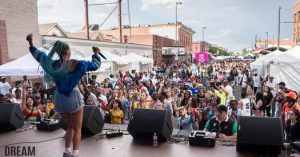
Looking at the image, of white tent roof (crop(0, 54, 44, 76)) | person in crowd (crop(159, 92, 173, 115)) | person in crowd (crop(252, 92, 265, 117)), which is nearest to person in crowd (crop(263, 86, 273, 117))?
person in crowd (crop(252, 92, 265, 117))

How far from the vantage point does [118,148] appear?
14.8ft

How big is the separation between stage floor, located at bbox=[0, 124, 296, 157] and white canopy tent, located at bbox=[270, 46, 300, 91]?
8510 millimetres

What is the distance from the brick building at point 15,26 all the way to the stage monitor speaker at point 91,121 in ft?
30.2

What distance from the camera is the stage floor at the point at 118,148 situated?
13.8ft

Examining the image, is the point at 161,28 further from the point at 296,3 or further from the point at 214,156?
the point at 214,156

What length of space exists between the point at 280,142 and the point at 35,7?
14686 mm

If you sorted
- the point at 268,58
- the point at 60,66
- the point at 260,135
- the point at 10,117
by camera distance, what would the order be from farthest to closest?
the point at 268,58 → the point at 10,117 → the point at 260,135 → the point at 60,66

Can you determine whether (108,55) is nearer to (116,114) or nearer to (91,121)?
(116,114)

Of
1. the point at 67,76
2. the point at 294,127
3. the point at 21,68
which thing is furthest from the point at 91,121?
the point at 21,68

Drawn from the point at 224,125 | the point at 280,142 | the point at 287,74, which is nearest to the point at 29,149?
the point at 224,125

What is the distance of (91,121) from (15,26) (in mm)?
10498

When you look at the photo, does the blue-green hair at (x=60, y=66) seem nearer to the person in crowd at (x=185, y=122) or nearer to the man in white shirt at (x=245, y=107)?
the person in crowd at (x=185, y=122)

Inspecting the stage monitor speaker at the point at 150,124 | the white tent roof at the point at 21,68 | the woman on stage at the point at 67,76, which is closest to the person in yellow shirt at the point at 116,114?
the stage monitor speaker at the point at 150,124

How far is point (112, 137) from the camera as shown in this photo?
5125 mm
